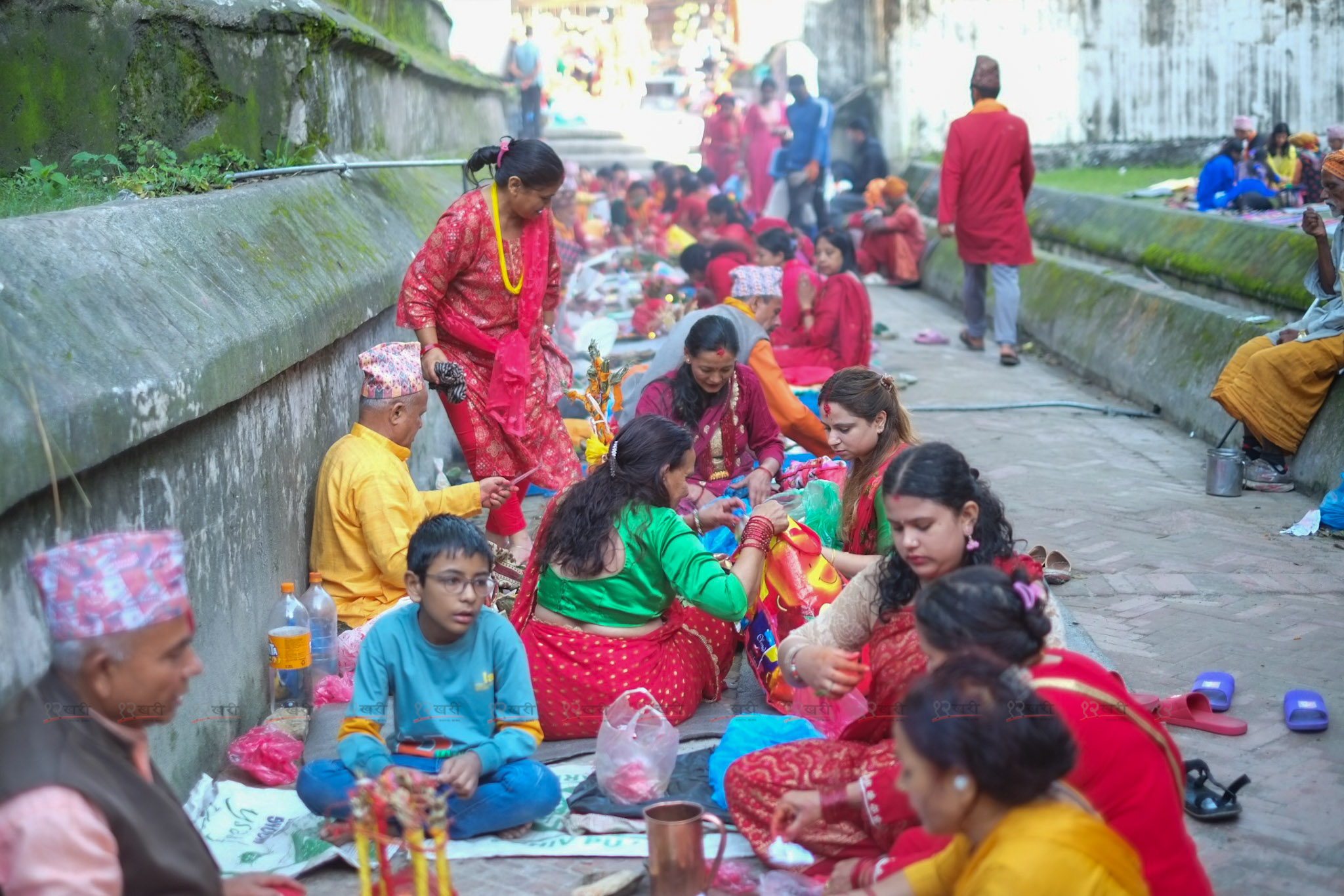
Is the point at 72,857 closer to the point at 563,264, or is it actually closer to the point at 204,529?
the point at 204,529

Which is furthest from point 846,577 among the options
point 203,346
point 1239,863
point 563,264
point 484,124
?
point 484,124

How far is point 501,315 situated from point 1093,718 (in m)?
3.56

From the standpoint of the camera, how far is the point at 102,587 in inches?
88.6

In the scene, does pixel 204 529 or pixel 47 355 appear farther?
pixel 204 529

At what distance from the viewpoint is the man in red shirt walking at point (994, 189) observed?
34.1ft

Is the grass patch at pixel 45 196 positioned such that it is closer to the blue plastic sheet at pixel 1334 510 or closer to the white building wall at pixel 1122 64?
the blue plastic sheet at pixel 1334 510

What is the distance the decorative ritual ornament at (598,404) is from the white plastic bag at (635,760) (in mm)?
3075

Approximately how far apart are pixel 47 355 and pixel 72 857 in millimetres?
1190

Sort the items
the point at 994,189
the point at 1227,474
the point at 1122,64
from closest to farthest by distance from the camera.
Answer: the point at 1227,474 < the point at 994,189 < the point at 1122,64

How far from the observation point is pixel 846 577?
14.1 ft

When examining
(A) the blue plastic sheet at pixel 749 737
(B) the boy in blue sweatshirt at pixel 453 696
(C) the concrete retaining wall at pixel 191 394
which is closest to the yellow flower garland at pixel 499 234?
(C) the concrete retaining wall at pixel 191 394

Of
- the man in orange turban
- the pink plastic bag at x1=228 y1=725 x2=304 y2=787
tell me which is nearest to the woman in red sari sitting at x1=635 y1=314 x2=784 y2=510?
the pink plastic bag at x1=228 y1=725 x2=304 y2=787

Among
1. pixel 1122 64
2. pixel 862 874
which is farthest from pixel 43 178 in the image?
pixel 1122 64

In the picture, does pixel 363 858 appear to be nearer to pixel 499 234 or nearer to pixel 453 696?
pixel 453 696
